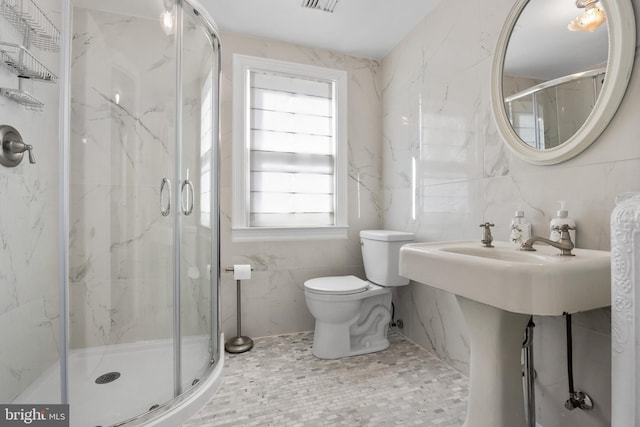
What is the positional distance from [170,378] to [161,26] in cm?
186

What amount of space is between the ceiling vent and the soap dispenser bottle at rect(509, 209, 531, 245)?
1646 mm

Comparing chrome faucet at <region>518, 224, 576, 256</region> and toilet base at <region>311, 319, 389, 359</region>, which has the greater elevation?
chrome faucet at <region>518, 224, 576, 256</region>

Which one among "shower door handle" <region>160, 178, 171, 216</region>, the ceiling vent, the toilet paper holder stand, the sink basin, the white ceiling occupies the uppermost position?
the white ceiling

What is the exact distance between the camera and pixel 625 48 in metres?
1.00

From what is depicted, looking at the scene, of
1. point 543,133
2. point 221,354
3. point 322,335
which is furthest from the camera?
point 322,335

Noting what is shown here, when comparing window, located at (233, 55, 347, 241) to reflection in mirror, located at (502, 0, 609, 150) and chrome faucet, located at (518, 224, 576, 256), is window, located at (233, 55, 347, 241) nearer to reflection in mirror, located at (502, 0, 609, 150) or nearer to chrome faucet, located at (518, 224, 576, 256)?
reflection in mirror, located at (502, 0, 609, 150)

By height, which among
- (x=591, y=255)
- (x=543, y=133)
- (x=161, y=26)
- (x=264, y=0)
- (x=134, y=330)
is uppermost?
(x=264, y=0)

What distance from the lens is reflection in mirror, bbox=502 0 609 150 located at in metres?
1.12

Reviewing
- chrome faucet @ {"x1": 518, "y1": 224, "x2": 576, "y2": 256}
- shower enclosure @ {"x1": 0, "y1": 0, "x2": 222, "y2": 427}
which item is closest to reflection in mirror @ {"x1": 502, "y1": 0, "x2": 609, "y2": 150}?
chrome faucet @ {"x1": 518, "y1": 224, "x2": 576, "y2": 256}

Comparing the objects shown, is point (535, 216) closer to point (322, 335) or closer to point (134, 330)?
A: point (322, 335)

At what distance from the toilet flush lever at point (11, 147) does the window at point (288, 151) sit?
115 centimetres

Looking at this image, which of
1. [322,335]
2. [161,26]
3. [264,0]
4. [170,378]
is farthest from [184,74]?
[322,335]

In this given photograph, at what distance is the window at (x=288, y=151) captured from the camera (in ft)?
7.54

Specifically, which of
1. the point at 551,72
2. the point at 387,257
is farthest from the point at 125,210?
the point at 551,72
